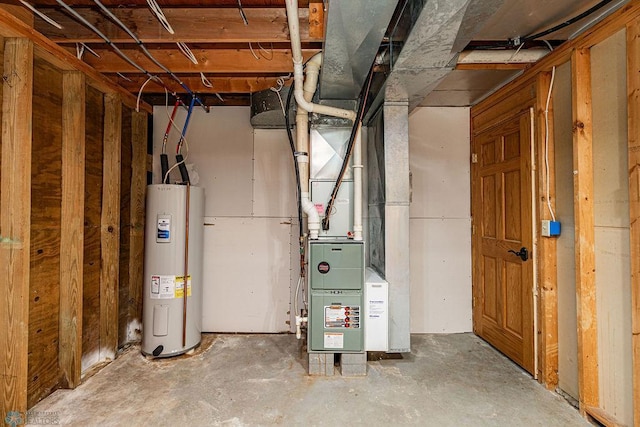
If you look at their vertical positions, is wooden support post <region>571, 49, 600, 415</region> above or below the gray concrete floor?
above

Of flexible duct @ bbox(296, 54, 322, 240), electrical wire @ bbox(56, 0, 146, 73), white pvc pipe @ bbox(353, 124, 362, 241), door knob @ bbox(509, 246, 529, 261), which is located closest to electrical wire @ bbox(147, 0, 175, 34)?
electrical wire @ bbox(56, 0, 146, 73)

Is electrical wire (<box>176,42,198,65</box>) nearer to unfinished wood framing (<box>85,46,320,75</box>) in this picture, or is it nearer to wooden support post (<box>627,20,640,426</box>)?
unfinished wood framing (<box>85,46,320,75</box>)

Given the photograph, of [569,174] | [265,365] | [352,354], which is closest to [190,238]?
[265,365]

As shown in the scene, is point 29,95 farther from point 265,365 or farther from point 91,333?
point 265,365

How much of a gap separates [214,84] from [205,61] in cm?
37

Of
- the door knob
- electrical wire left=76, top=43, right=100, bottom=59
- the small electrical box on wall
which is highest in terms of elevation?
electrical wire left=76, top=43, right=100, bottom=59

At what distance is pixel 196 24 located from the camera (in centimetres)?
176

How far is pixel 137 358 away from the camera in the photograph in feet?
7.51

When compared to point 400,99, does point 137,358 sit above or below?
below

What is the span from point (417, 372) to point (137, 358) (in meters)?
2.20

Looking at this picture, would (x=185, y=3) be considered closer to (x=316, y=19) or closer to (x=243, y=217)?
(x=316, y=19)

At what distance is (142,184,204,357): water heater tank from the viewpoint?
2.26 meters
